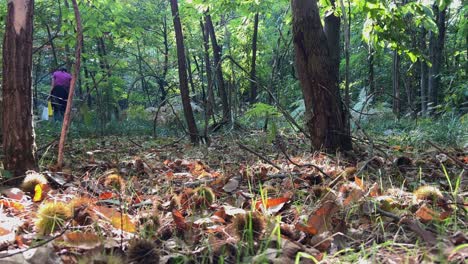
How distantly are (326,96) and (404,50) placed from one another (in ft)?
3.31

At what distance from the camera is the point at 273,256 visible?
123cm

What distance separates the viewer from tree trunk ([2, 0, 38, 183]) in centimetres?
253

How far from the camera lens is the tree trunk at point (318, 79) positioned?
3.60m

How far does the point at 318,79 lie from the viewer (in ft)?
11.9

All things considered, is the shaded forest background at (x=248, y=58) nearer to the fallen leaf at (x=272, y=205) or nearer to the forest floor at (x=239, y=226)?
the forest floor at (x=239, y=226)

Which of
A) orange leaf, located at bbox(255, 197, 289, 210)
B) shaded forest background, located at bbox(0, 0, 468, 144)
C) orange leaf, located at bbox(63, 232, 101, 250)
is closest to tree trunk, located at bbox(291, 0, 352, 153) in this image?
shaded forest background, located at bbox(0, 0, 468, 144)

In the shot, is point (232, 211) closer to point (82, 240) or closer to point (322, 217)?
point (322, 217)

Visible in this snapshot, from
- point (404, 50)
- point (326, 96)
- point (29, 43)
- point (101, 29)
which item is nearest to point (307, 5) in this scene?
→ point (326, 96)

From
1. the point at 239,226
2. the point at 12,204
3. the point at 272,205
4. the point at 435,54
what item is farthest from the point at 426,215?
the point at 435,54

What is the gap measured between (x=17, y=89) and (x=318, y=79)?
233 centimetres

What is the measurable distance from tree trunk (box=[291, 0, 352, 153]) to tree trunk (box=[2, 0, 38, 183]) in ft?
7.02

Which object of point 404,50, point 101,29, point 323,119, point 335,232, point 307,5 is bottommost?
point 335,232

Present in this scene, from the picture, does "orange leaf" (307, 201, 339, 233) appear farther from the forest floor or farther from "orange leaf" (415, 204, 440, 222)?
"orange leaf" (415, 204, 440, 222)

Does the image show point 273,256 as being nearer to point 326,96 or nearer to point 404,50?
point 326,96
